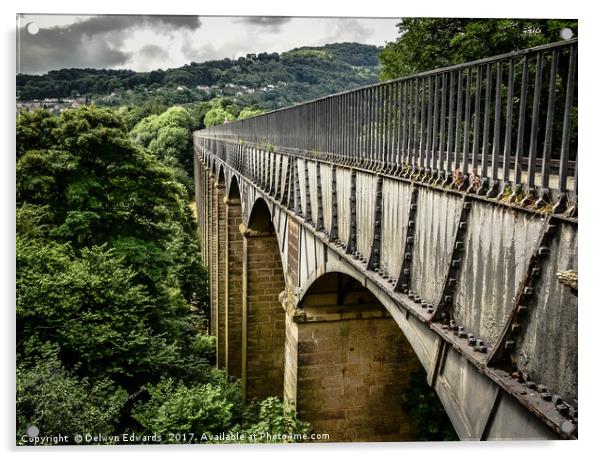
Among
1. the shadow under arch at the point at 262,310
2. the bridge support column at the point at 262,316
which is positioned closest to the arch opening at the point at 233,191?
the bridge support column at the point at 262,316

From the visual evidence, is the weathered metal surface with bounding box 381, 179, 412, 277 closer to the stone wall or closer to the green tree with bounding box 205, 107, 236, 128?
the stone wall

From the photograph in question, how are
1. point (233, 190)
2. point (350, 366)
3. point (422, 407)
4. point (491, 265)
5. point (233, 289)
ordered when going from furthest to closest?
point (233, 289)
point (233, 190)
point (350, 366)
point (422, 407)
point (491, 265)

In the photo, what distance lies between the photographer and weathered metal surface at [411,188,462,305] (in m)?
4.63

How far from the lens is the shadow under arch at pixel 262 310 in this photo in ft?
57.8

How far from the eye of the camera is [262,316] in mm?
18391

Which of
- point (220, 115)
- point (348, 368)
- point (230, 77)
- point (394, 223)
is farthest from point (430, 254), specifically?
point (220, 115)

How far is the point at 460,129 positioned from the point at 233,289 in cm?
1880

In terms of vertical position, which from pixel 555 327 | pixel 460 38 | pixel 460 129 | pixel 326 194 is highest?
pixel 460 38

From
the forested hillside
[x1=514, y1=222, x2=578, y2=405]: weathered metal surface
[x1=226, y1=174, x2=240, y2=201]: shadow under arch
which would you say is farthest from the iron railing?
[x1=226, y1=174, x2=240, y2=201]: shadow under arch

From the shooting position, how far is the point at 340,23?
7.32 metres

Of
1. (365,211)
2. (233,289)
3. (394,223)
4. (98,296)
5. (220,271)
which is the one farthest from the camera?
(220,271)

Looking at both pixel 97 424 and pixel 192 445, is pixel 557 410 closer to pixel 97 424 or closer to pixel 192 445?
pixel 192 445

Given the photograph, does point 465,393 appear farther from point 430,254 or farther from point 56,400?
point 56,400

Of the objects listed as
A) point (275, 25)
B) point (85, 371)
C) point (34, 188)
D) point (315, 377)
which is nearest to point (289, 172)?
point (275, 25)
